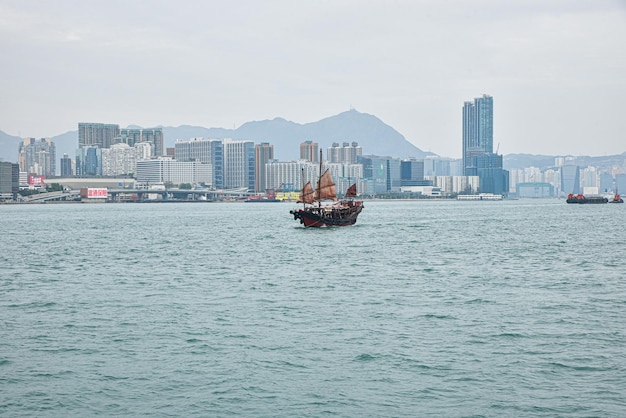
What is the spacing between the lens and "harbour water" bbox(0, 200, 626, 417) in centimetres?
1811

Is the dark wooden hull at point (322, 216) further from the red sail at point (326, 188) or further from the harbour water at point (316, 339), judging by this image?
the harbour water at point (316, 339)

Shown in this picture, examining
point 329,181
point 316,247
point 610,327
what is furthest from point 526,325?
point 329,181

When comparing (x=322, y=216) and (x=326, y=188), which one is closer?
(x=322, y=216)

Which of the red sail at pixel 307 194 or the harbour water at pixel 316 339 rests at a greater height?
the red sail at pixel 307 194

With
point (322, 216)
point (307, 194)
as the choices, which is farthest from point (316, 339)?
point (307, 194)

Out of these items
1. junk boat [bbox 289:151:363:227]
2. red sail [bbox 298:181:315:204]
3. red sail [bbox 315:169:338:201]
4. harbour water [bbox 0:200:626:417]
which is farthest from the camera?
red sail [bbox 298:181:315:204]

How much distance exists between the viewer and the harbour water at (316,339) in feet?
59.4

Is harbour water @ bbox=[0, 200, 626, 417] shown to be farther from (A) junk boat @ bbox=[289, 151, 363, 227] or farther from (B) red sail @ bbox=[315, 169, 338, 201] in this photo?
(B) red sail @ bbox=[315, 169, 338, 201]

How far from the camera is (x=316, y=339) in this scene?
78.2ft

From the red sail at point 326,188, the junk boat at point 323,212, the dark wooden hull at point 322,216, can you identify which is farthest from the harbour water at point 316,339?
the red sail at point 326,188

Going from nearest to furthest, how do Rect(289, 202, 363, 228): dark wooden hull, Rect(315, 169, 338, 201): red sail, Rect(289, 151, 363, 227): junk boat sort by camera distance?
Rect(289, 202, 363, 228): dark wooden hull
Rect(289, 151, 363, 227): junk boat
Rect(315, 169, 338, 201): red sail

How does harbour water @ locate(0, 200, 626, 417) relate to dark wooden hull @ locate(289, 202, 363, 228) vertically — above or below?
below

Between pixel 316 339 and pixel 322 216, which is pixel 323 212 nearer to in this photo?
pixel 322 216

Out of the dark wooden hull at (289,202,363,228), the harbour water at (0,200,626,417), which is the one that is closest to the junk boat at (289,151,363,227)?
the dark wooden hull at (289,202,363,228)
